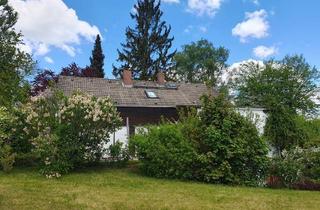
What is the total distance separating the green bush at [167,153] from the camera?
46.9 feet

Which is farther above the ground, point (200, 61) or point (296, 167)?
point (200, 61)

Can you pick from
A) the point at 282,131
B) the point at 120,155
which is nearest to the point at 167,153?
the point at 120,155

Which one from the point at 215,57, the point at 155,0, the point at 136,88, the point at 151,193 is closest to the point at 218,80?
the point at 215,57

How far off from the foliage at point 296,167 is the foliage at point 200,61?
137ft

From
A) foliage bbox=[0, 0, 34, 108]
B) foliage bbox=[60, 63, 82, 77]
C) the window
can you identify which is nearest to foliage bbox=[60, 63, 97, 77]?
foliage bbox=[60, 63, 82, 77]

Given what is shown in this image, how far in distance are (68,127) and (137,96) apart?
A: 42.2 ft

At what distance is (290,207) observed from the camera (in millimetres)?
9531

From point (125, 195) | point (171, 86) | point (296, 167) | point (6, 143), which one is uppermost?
point (171, 86)

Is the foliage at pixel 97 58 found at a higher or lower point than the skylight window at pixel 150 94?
higher

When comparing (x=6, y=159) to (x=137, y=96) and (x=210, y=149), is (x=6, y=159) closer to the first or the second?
(x=210, y=149)

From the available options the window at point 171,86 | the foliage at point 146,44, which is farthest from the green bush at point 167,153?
the foliage at point 146,44

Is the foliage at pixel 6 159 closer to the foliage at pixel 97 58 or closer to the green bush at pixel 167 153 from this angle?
the green bush at pixel 167 153

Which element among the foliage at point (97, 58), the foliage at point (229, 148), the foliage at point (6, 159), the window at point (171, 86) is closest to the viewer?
the foliage at point (229, 148)

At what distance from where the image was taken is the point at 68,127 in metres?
14.8
